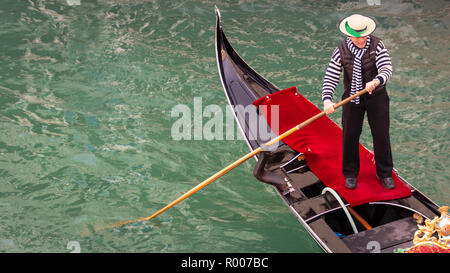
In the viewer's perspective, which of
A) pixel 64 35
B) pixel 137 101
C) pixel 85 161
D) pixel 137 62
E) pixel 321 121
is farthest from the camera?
pixel 64 35

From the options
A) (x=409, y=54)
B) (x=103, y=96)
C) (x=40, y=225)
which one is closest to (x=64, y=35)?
(x=103, y=96)

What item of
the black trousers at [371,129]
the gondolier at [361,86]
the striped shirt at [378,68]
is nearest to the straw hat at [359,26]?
the gondolier at [361,86]

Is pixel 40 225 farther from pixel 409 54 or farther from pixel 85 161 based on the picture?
pixel 409 54

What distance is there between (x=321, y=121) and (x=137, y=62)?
2.81 m

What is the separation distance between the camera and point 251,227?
10.5 feet

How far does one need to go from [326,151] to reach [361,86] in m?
0.65

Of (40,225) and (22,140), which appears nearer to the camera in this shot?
(40,225)

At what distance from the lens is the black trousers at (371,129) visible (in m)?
2.58

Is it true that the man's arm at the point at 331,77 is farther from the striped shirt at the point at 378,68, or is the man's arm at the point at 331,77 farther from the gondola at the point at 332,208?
the gondola at the point at 332,208

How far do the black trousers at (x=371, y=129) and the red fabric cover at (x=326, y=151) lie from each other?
0.09 m

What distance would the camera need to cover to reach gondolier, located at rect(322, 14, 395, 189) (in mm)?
2434

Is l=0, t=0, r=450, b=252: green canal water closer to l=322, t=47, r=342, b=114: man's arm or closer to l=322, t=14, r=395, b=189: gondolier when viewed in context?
l=322, t=14, r=395, b=189: gondolier

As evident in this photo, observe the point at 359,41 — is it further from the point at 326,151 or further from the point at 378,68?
the point at 326,151

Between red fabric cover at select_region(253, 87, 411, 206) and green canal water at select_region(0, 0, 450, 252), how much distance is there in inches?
19.6
